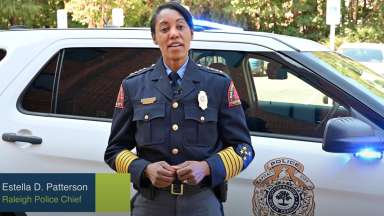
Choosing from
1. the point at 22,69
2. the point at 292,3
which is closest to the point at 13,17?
the point at 292,3

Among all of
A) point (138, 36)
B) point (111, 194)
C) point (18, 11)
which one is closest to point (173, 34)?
point (111, 194)

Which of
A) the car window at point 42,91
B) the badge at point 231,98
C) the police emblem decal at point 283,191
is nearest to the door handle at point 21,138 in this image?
the car window at point 42,91

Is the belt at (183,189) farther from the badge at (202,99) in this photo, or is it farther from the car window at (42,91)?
the car window at (42,91)

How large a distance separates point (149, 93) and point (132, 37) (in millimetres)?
1152

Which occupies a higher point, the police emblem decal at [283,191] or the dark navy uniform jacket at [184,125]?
the dark navy uniform jacket at [184,125]

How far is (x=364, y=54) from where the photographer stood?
14523 millimetres

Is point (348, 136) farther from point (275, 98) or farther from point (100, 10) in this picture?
point (100, 10)

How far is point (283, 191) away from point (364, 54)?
12458 mm

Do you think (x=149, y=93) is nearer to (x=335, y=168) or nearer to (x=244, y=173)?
(x=244, y=173)

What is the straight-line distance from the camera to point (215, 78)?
2.09 metres

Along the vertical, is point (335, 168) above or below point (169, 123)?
below

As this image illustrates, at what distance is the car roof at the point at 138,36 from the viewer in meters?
2.95

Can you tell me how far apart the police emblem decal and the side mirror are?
0.80 ft

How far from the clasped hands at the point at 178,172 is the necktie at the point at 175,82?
0.86 ft
